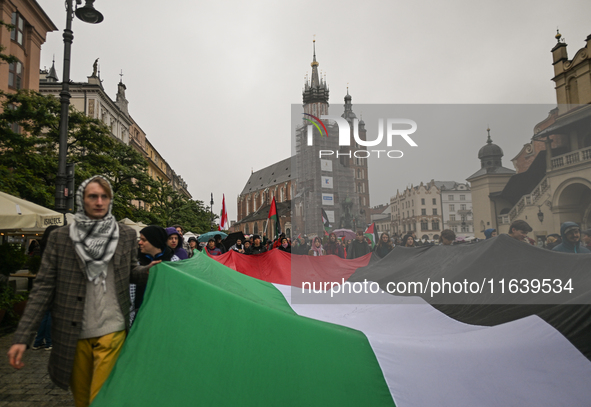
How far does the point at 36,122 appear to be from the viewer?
50.5 feet

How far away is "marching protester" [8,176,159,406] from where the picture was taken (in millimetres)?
2414

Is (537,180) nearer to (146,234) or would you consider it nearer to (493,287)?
(493,287)

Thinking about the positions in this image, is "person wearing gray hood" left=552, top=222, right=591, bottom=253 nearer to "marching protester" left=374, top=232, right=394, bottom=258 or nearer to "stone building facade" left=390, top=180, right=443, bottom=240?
"marching protester" left=374, top=232, right=394, bottom=258

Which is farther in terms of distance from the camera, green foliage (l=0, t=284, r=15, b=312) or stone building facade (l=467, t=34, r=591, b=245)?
stone building facade (l=467, t=34, r=591, b=245)

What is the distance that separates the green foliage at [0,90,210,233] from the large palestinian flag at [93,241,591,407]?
395 inches

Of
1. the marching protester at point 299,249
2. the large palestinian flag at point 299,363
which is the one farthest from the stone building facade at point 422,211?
the large palestinian flag at point 299,363

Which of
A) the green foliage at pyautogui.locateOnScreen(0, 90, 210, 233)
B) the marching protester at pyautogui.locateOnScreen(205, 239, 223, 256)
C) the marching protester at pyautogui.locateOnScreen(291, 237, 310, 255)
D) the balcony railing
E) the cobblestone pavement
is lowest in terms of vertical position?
the cobblestone pavement

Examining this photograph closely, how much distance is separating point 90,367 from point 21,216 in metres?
5.62

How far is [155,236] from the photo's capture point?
3396 millimetres

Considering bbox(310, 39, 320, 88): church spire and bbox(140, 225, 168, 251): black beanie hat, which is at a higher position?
bbox(310, 39, 320, 88): church spire

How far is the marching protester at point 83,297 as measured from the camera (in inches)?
95.0

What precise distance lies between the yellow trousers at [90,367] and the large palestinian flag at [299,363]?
0.25 ft

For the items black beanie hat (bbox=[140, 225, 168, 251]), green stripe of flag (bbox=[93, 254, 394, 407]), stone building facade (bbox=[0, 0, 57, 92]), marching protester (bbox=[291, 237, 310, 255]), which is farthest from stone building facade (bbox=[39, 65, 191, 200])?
green stripe of flag (bbox=[93, 254, 394, 407])

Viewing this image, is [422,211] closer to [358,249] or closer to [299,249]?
[299,249]
